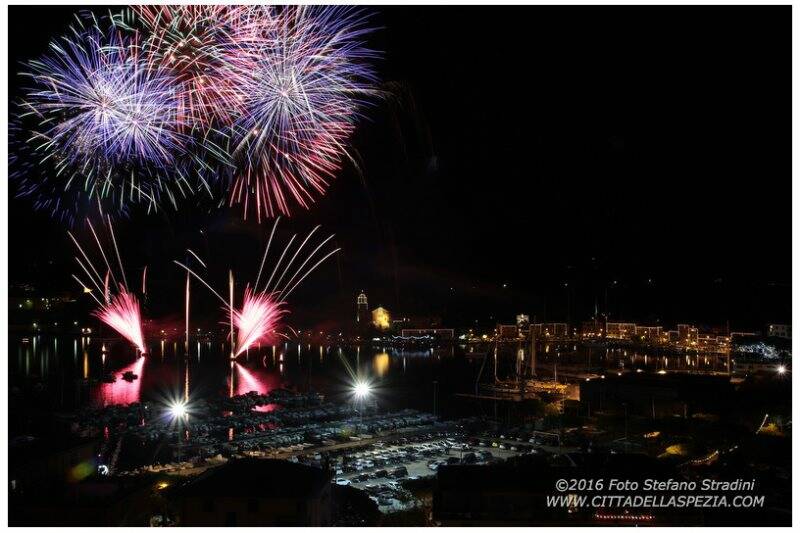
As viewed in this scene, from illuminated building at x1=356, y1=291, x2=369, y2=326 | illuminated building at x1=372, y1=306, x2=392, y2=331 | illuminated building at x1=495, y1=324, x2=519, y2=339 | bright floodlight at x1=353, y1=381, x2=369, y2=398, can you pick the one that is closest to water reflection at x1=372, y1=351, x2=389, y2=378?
bright floodlight at x1=353, y1=381, x2=369, y2=398

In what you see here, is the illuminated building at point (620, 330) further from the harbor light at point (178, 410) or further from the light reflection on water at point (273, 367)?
the harbor light at point (178, 410)

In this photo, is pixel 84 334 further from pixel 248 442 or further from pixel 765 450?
pixel 765 450

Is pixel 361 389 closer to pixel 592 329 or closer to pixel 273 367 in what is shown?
pixel 273 367

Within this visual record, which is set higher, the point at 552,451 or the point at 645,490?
the point at 645,490

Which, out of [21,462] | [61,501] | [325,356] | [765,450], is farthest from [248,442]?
[325,356]

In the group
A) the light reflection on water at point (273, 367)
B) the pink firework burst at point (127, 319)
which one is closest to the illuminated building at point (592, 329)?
the light reflection on water at point (273, 367)

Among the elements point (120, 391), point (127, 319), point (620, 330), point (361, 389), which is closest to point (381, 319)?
point (620, 330)
